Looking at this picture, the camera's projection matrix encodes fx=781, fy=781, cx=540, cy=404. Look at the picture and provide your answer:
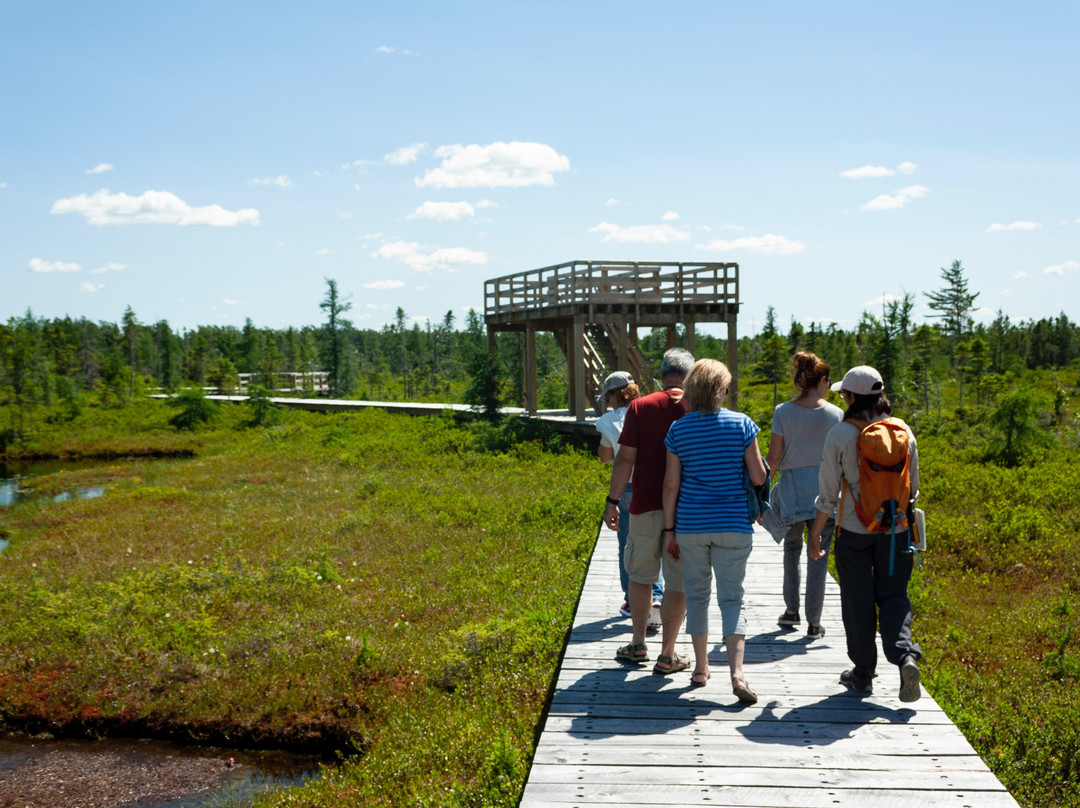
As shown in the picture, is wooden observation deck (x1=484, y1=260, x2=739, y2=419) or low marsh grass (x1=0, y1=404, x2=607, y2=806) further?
wooden observation deck (x1=484, y1=260, x2=739, y2=419)

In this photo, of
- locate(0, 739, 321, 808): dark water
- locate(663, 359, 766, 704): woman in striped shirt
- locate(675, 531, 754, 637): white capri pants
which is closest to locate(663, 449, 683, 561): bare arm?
locate(663, 359, 766, 704): woman in striped shirt

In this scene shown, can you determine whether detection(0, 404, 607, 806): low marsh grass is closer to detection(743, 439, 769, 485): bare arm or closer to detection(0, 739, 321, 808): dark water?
detection(0, 739, 321, 808): dark water

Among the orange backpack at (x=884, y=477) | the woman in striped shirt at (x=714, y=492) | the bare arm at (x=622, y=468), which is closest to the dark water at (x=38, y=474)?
the bare arm at (x=622, y=468)

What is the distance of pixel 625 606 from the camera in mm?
7270

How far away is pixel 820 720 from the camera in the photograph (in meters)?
4.80

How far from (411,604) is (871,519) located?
654cm

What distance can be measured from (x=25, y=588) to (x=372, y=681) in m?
6.99

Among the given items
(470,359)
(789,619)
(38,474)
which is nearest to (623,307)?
(470,359)

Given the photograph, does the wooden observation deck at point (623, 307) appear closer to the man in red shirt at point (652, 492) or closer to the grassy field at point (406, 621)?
the grassy field at point (406, 621)

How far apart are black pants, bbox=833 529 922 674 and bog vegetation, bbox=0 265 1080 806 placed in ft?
4.32

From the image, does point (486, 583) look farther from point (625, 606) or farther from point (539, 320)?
point (539, 320)

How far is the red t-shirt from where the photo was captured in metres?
5.34

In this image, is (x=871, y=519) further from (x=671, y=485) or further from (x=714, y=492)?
(x=671, y=485)

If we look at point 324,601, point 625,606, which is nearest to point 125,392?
point 324,601
